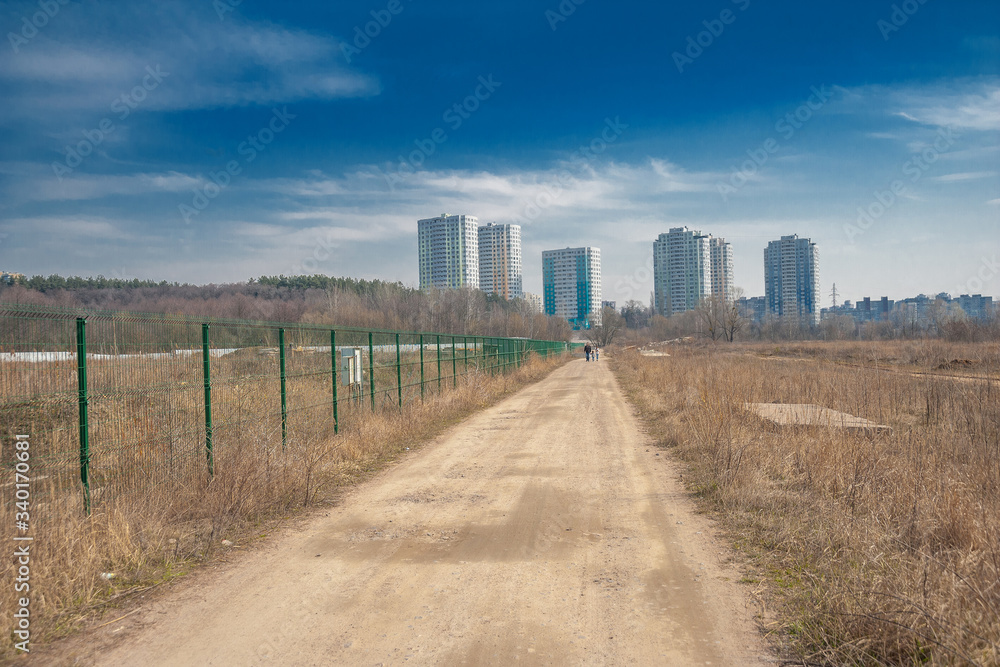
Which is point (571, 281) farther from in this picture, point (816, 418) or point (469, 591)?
point (469, 591)

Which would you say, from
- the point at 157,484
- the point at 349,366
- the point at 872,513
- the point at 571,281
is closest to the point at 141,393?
the point at 157,484

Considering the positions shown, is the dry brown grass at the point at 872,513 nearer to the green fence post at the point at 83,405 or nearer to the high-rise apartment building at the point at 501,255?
the green fence post at the point at 83,405

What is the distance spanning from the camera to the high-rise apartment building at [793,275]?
507 ft

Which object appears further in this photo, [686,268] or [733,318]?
[686,268]

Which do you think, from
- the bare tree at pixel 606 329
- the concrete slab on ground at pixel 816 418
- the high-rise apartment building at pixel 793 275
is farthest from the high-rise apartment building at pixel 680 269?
the concrete slab on ground at pixel 816 418

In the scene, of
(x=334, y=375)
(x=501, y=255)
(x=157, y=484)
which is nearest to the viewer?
(x=157, y=484)

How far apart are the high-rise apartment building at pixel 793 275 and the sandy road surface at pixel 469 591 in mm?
161034

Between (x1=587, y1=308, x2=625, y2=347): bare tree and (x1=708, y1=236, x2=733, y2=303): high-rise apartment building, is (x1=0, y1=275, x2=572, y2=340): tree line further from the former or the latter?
(x1=708, y1=236, x2=733, y2=303): high-rise apartment building

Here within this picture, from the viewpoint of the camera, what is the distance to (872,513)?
17.1 ft

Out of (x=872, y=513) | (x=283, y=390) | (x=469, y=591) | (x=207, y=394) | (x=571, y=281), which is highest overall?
(x=571, y=281)

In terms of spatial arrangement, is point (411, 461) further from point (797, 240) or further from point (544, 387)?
point (797, 240)

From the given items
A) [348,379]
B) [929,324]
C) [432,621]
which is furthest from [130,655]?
[929,324]

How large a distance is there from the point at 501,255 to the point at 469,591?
560 feet

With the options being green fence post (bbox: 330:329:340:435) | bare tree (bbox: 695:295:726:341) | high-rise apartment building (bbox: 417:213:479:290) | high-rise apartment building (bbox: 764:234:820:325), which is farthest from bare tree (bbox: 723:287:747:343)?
green fence post (bbox: 330:329:340:435)
